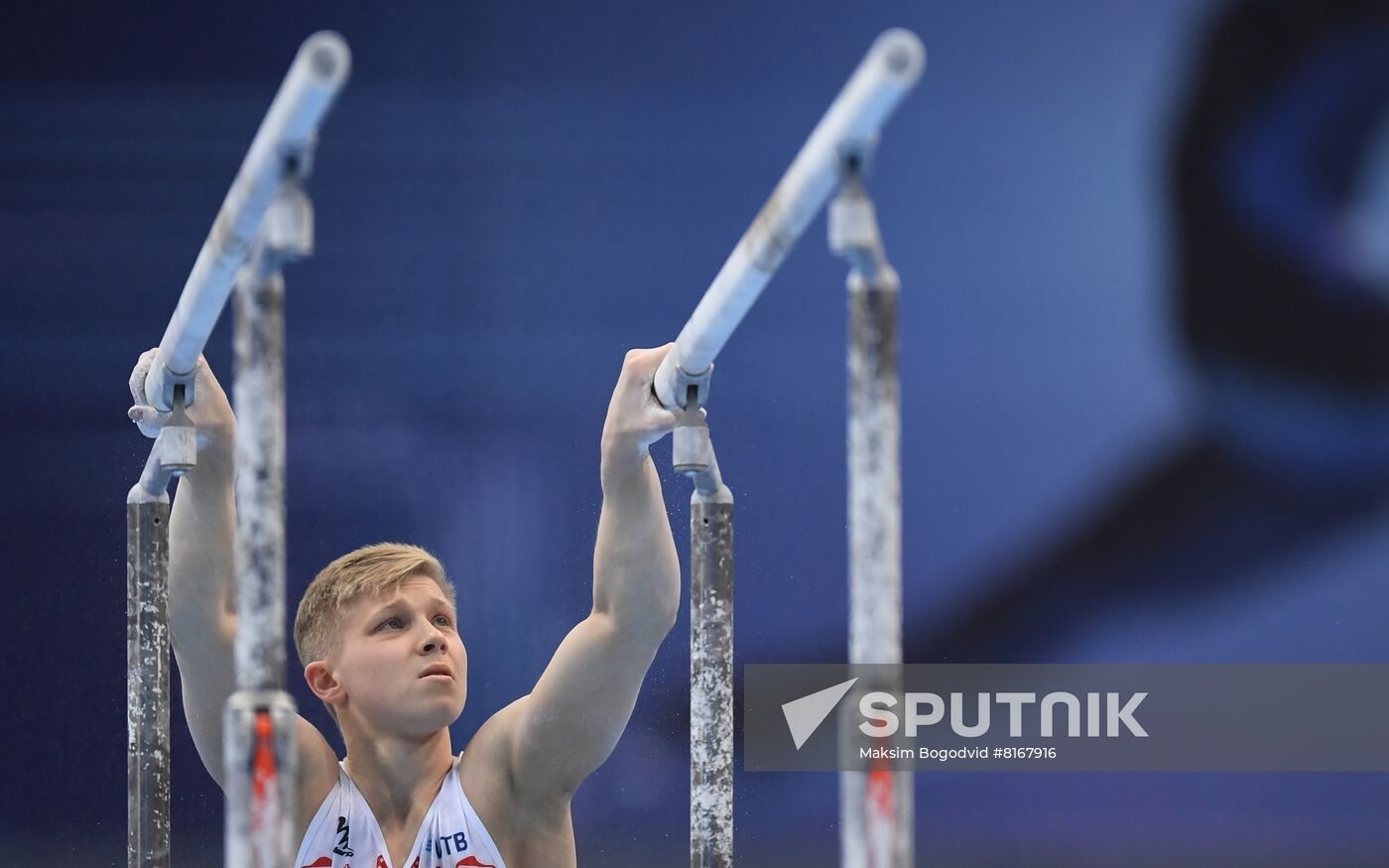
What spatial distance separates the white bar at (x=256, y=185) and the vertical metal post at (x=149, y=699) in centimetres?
56

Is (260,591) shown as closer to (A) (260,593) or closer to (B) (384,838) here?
(A) (260,593)

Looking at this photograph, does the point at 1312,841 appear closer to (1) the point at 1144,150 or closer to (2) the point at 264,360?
(1) the point at 1144,150

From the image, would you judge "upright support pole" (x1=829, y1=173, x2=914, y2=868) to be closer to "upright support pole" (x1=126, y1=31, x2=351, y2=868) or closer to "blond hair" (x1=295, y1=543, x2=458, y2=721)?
"upright support pole" (x1=126, y1=31, x2=351, y2=868)

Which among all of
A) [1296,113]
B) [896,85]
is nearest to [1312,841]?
[1296,113]

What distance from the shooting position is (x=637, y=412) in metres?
3.22

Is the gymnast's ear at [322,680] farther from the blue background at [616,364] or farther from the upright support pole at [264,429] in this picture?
the blue background at [616,364]

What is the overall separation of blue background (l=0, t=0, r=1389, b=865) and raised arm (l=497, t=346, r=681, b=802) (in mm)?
3013

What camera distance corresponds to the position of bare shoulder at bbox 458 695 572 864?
352cm

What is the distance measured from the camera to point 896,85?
193 cm

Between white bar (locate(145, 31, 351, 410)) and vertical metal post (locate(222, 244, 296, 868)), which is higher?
white bar (locate(145, 31, 351, 410))

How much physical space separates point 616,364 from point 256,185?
449 cm

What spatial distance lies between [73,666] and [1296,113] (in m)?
5.62

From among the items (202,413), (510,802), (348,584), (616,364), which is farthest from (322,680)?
(616,364)

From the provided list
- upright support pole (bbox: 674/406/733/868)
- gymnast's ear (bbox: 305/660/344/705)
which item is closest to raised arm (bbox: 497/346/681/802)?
upright support pole (bbox: 674/406/733/868)
